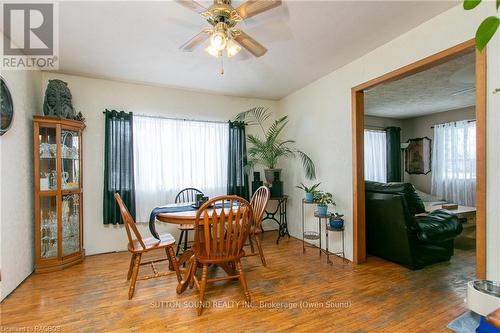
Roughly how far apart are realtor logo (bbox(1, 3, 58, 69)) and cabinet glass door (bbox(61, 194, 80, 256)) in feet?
5.08

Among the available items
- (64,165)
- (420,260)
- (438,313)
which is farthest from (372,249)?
(64,165)

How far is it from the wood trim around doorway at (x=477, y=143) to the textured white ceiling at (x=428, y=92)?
67 centimetres

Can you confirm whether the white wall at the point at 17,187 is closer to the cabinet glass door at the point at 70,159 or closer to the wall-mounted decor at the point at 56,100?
the wall-mounted decor at the point at 56,100

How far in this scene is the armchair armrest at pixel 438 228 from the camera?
2.73m

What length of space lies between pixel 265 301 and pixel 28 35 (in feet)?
10.8

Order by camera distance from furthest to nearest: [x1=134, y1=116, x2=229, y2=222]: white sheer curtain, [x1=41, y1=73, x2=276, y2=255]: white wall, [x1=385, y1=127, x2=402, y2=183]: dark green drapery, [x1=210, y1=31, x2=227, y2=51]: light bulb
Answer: [x1=385, y1=127, x2=402, y2=183]: dark green drapery → [x1=134, y1=116, x2=229, y2=222]: white sheer curtain → [x1=41, y1=73, x2=276, y2=255]: white wall → [x1=210, y1=31, x2=227, y2=51]: light bulb

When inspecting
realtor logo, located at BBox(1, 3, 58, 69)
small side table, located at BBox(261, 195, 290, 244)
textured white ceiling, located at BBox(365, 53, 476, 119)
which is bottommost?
small side table, located at BBox(261, 195, 290, 244)

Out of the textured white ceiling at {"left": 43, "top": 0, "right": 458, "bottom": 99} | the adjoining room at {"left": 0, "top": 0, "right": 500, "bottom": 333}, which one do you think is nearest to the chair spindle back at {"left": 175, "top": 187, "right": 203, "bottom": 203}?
the adjoining room at {"left": 0, "top": 0, "right": 500, "bottom": 333}

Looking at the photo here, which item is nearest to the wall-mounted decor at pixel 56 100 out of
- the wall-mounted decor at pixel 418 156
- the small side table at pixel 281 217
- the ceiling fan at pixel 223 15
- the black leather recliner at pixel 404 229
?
the ceiling fan at pixel 223 15

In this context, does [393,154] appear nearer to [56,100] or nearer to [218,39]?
[218,39]

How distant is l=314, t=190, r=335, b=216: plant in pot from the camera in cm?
312

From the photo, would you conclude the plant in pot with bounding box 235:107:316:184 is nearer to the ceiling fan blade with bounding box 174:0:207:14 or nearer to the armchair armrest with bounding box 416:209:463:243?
the armchair armrest with bounding box 416:209:463:243

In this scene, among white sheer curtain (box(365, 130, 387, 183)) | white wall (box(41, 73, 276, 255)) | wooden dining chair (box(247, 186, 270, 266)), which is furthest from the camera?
white sheer curtain (box(365, 130, 387, 183))

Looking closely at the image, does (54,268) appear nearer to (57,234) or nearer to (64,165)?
(57,234)
